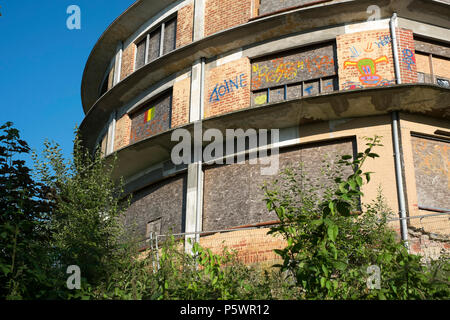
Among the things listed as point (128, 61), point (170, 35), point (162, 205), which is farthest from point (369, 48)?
point (128, 61)

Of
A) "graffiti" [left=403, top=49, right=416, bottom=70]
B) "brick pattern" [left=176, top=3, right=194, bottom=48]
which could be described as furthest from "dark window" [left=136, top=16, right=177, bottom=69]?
"graffiti" [left=403, top=49, right=416, bottom=70]

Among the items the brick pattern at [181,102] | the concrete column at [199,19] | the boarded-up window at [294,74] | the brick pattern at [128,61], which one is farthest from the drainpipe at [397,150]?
the brick pattern at [128,61]

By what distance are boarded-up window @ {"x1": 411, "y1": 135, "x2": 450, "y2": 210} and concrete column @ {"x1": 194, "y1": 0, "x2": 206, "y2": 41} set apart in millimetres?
7328

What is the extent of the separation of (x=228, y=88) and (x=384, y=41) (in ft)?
14.7

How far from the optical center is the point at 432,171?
1252cm

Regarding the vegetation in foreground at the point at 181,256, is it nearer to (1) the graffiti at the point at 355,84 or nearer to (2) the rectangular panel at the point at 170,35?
(1) the graffiti at the point at 355,84

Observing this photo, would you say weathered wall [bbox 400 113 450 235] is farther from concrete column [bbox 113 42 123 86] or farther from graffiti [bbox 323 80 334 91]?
concrete column [bbox 113 42 123 86]

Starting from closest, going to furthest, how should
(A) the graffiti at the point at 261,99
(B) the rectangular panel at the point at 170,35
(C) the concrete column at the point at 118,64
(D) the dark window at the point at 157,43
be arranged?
(A) the graffiti at the point at 261,99 → (B) the rectangular panel at the point at 170,35 → (D) the dark window at the point at 157,43 → (C) the concrete column at the point at 118,64

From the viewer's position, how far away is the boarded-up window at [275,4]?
1525cm

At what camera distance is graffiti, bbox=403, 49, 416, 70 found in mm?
13258

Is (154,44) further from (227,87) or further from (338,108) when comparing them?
(338,108)

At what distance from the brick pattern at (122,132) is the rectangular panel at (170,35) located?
2.75 meters

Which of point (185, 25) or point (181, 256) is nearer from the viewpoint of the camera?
point (181, 256)
